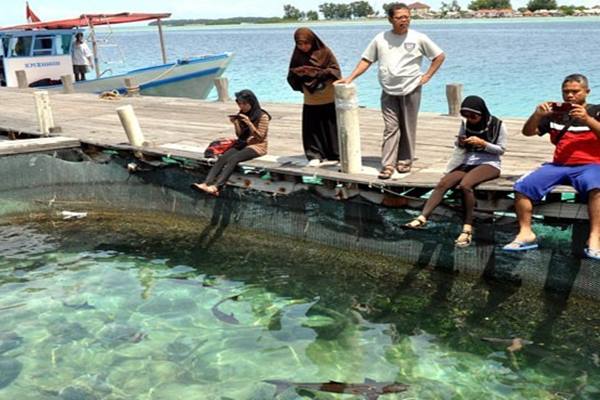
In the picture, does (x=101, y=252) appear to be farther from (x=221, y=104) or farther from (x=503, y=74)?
(x=503, y=74)

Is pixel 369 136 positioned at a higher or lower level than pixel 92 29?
lower

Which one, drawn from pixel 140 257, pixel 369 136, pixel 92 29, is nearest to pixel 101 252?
pixel 140 257

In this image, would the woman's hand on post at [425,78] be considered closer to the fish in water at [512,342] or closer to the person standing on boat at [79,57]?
the fish in water at [512,342]

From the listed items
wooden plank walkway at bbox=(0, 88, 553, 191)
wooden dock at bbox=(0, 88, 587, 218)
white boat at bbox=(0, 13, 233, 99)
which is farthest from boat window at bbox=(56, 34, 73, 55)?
wooden dock at bbox=(0, 88, 587, 218)

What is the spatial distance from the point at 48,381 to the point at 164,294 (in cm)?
196

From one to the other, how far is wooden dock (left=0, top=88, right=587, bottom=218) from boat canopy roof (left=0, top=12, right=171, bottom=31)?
3.39 metres

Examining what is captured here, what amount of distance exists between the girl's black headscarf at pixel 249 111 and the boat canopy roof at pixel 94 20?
39.4 ft

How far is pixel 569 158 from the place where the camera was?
5.83m

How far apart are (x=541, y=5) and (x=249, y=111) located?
142m

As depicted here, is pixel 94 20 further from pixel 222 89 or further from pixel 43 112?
pixel 43 112

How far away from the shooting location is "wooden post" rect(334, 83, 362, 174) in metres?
7.11

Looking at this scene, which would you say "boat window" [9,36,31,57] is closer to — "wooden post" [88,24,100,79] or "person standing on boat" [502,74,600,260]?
"wooden post" [88,24,100,79]

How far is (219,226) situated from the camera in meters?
9.14

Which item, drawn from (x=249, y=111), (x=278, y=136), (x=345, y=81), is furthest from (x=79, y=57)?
(x=345, y=81)
